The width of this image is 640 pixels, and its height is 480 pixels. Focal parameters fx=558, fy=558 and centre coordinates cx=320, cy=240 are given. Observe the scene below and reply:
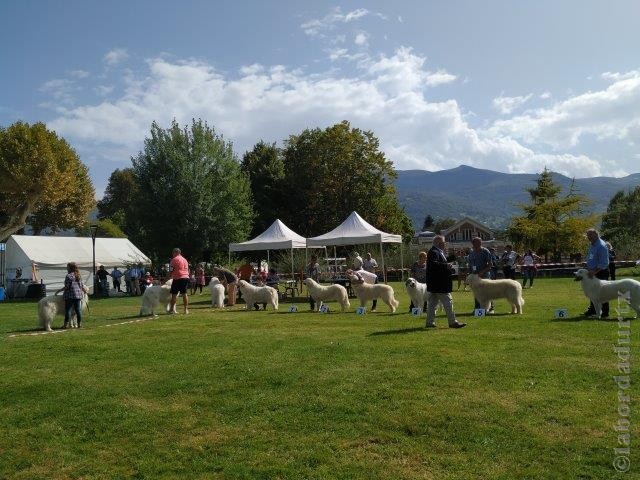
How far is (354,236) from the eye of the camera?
2345cm

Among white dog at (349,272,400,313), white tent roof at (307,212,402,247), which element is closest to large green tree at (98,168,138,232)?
white tent roof at (307,212,402,247)

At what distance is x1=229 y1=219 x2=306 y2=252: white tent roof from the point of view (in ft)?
76.4

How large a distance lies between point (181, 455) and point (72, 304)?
971 centimetres

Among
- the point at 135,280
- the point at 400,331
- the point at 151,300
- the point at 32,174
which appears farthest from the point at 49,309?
the point at 32,174

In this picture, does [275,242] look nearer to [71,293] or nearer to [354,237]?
[354,237]

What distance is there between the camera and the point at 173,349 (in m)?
9.57

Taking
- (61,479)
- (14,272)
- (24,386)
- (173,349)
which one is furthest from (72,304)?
(14,272)

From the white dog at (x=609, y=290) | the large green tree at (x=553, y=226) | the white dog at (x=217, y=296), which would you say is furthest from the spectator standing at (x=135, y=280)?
the large green tree at (x=553, y=226)

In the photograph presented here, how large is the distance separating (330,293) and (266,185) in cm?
3447

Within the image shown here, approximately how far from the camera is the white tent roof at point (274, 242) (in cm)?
2328

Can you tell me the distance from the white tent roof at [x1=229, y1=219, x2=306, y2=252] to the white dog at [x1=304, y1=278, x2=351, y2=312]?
289 inches

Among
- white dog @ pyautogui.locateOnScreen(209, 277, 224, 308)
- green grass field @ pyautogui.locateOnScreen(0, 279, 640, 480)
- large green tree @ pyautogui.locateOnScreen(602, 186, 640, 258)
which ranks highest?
large green tree @ pyautogui.locateOnScreen(602, 186, 640, 258)

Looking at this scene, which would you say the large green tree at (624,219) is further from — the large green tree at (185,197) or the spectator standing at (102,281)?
the spectator standing at (102,281)

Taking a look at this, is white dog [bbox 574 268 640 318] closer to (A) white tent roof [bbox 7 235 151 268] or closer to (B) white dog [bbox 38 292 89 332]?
(B) white dog [bbox 38 292 89 332]
